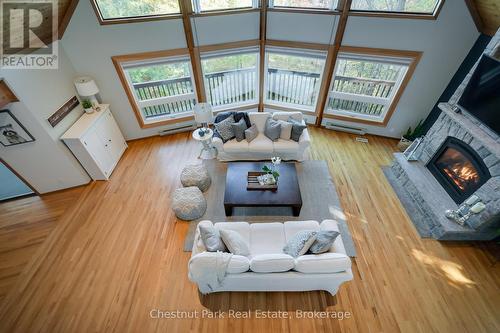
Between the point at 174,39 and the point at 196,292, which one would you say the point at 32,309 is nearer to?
the point at 196,292

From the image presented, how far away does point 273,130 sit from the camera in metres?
4.30

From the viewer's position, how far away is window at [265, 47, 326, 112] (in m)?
4.72

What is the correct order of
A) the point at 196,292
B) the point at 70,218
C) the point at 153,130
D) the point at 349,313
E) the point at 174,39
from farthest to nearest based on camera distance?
the point at 153,130, the point at 174,39, the point at 70,218, the point at 196,292, the point at 349,313

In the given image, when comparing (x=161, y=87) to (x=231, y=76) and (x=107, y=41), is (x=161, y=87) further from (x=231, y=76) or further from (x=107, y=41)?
(x=231, y=76)

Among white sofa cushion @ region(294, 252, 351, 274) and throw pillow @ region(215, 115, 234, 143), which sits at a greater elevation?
throw pillow @ region(215, 115, 234, 143)

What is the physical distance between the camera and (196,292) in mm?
2762

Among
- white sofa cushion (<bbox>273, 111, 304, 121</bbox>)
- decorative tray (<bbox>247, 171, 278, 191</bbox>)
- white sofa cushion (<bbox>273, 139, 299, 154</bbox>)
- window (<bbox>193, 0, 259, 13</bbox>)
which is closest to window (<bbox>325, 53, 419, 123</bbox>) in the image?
white sofa cushion (<bbox>273, 111, 304, 121</bbox>)

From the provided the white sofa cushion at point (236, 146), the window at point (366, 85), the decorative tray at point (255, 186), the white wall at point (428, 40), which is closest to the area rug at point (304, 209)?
the decorative tray at point (255, 186)

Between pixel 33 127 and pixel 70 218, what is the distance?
1599 millimetres

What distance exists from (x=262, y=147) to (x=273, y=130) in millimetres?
410

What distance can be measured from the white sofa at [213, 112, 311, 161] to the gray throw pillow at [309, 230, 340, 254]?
7.33 feet

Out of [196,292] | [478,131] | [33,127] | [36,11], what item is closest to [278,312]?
[196,292]

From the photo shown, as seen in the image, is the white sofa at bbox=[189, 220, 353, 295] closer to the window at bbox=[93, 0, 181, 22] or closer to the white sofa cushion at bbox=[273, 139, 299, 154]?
the white sofa cushion at bbox=[273, 139, 299, 154]

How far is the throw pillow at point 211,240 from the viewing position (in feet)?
7.92
